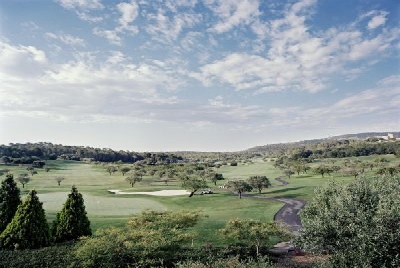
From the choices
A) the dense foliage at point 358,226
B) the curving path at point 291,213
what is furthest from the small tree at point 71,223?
the curving path at point 291,213

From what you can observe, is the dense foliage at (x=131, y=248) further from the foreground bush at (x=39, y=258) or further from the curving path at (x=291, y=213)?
the curving path at (x=291, y=213)

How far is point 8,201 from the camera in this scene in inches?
1656

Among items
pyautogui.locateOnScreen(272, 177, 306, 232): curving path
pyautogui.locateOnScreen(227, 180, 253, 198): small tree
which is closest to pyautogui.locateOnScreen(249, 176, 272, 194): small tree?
pyautogui.locateOnScreen(227, 180, 253, 198): small tree

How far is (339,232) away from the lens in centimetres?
2597

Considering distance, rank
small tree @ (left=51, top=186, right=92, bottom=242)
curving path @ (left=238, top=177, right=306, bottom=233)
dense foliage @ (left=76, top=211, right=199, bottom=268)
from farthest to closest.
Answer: curving path @ (left=238, top=177, right=306, bottom=233) < small tree @ (left=51, top=186, right=92, bottom=242) < dense foliage @ (left=76, top=211, right=199, bottom=268)

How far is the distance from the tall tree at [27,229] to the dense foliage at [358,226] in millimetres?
27543

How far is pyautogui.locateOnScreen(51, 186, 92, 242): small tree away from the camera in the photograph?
138ft

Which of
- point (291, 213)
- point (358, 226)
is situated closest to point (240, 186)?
point (291, 213)

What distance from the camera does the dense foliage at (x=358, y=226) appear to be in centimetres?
2377

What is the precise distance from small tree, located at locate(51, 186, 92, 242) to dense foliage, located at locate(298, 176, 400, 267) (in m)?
26.2

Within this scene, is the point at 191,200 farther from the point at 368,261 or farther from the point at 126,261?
the point at 368,261

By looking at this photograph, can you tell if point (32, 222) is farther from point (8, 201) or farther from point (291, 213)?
point (291, 213)

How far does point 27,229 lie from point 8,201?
6338 mm

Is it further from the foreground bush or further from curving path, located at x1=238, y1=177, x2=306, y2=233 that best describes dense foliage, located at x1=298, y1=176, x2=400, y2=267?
curving path, located at x1=238, y1=177, x2=306, y2=233
